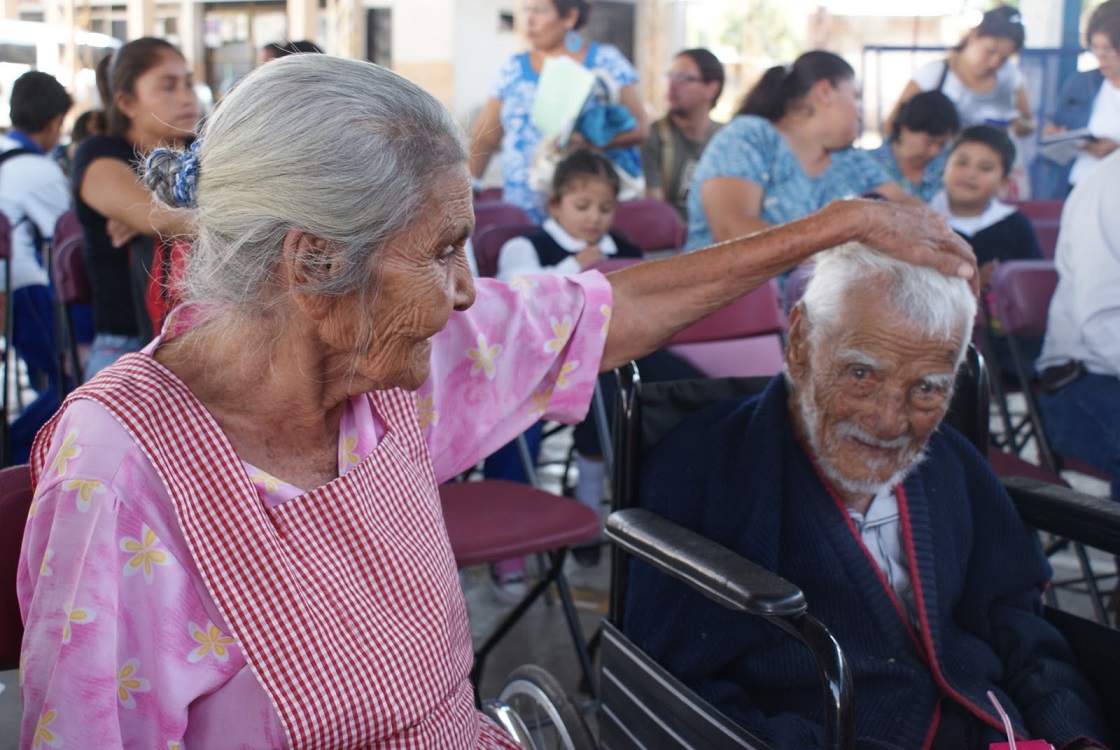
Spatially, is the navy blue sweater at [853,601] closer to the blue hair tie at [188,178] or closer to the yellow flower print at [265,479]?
the yellow flower print at [265,479]

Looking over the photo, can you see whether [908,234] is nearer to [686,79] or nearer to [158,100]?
[158,100]

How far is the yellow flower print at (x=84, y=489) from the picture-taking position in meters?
1.19

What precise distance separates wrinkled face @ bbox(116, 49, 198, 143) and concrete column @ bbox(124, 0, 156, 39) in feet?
36.3

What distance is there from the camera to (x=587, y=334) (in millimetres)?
1791

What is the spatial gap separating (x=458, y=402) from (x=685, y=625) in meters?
0.55

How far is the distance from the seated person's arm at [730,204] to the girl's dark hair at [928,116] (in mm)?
1797

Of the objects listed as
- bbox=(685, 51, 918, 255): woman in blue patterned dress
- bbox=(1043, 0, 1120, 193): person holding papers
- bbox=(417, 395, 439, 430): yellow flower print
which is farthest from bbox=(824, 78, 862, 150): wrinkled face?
bbox=(417, 395, 439, 430): yellow flower print

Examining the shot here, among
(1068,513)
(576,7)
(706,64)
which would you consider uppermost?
(576,7)

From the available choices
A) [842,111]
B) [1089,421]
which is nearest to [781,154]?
[842,111]

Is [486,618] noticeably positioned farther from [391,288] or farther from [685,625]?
[391,288]

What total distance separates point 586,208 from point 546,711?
2.63 m

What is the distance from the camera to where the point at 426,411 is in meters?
1.67

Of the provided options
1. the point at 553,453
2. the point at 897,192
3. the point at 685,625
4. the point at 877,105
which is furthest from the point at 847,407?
the point at 877,105

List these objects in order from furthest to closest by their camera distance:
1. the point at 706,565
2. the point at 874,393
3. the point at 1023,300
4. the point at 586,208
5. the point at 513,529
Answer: the point at 586,208
the point at 1023,300
the point at 513,529
the point at 874,393
the point at 706,565
